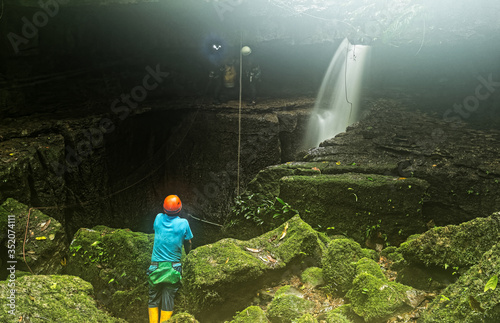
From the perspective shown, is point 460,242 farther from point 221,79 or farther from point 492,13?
point 221,79

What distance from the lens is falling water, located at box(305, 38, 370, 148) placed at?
30.9ft

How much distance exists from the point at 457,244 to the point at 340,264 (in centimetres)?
105

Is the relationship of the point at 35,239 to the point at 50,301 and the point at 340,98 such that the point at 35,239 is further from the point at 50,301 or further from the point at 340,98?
the point at 340,98

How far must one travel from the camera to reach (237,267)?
10.5 feet

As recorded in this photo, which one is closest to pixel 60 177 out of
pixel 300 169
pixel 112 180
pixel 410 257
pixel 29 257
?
pixel 112 180

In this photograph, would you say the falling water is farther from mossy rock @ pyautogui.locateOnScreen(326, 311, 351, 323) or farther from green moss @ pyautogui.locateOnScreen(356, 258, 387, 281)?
mossy rock @ pyautogui.locateOnScreen(326, 311, 351, 323)

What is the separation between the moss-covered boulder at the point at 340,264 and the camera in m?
3.16

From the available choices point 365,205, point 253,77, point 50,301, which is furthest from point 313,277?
point 253,77

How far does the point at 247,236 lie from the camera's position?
4.89 meters

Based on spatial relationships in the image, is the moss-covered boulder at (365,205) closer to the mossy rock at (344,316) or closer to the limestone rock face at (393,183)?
the limestone rock face at (393,183)

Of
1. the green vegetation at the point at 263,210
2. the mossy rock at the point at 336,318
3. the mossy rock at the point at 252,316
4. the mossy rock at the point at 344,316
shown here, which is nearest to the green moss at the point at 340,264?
the mossy rock at the point at 344,316

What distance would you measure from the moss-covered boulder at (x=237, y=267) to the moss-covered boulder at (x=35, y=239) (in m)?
2.14

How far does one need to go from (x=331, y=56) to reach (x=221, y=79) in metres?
3.63

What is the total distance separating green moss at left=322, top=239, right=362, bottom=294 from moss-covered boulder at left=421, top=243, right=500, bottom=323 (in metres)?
0.87
